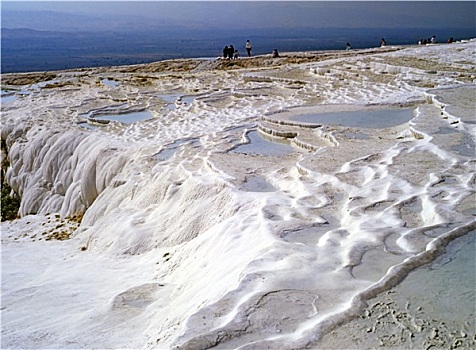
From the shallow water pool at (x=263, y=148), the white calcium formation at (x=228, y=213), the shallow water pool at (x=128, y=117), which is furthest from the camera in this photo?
the shallow water pool at (x=128, y=117)

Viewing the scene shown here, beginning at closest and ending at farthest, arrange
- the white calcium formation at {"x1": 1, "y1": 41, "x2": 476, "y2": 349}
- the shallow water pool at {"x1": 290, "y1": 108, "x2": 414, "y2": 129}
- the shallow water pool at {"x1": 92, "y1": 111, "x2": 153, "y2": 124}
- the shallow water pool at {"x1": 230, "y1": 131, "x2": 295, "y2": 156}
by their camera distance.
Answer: the white calcium formation at {"x1": 1, "y1": 41, "x2": 476, "y2": 349} < the shallow water pool at {"x1": 230, "y1": 131, "x2": 295, "y2": 156} < the shallow water pool at {"x1": 290, "y1": 108, "x2": 414, "y2": 129} < the shallow water pool at {"x1": 92, "y1": 111, "x2": 153, "y2": 124}

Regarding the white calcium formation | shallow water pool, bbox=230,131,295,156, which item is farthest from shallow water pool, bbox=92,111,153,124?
shallow water pool, bbox=230,131,295,156

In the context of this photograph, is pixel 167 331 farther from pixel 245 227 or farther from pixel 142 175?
pixel 142 175

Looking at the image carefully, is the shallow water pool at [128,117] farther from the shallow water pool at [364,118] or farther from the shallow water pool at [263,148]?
the shallow water pool at [263,148]

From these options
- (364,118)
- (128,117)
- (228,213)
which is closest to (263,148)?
(364,118)

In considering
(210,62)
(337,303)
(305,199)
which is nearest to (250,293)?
(337,303)

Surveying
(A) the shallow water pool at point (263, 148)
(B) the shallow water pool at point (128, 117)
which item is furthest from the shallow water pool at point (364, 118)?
(B) the shallow water pool at point (128, 117)

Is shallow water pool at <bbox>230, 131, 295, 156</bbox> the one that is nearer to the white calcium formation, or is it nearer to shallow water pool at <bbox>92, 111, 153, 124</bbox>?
the white calcium formation
